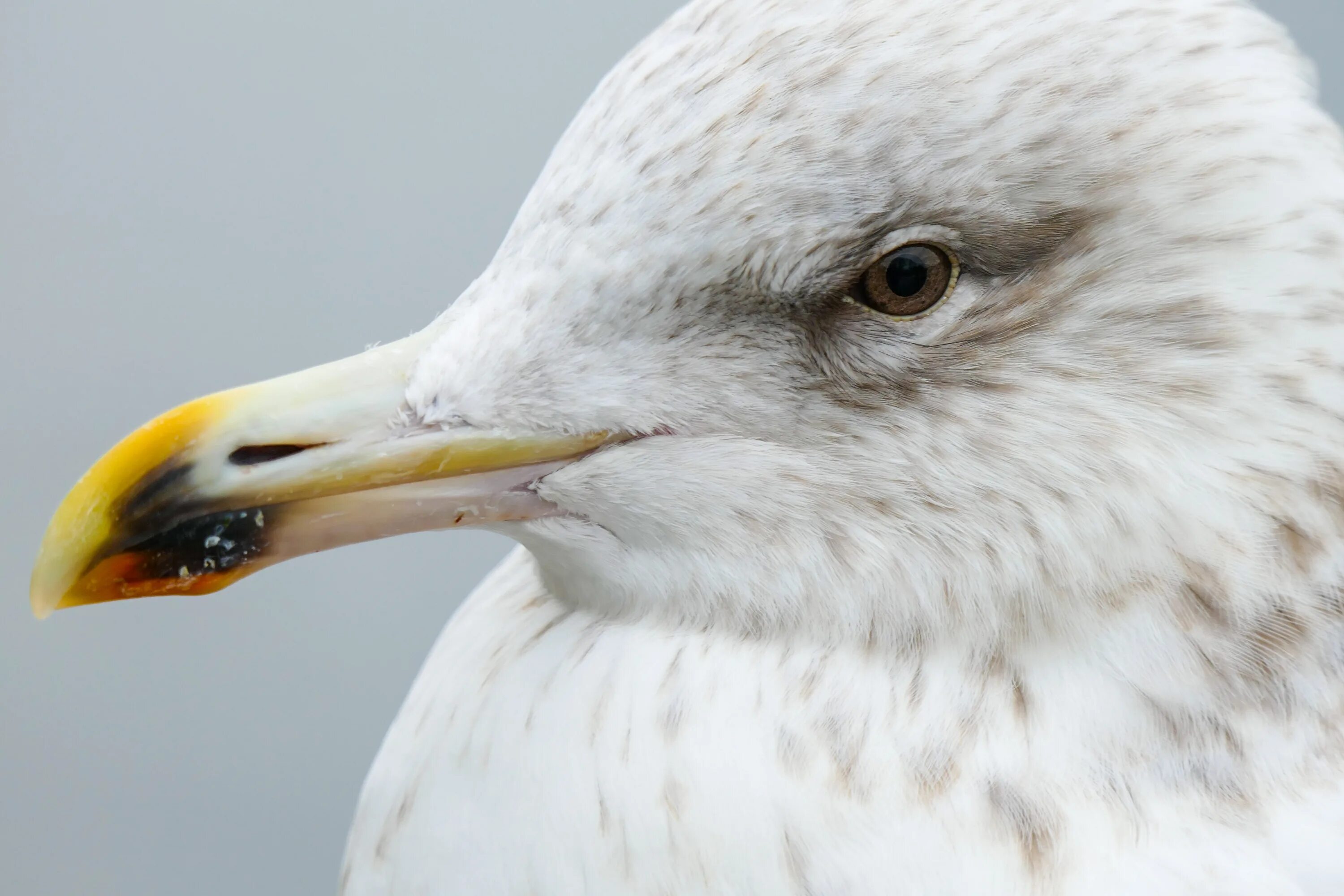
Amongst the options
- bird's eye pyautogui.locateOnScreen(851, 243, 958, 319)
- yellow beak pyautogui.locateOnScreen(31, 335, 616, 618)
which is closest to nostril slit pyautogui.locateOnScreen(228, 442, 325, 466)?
yellow beak pyautogui.locateOnScreen(31, 335, 616, 618)

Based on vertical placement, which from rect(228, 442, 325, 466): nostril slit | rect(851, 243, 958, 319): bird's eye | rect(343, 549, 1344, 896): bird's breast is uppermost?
rect(228, 442, 325, 466): nostril slit

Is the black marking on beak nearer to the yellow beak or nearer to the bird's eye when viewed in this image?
the yellow beak

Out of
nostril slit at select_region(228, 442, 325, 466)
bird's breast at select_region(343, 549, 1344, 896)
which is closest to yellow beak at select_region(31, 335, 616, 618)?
nostril slit at select_region(228, 442, 325, 466)

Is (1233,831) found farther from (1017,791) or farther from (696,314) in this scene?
(696,314)

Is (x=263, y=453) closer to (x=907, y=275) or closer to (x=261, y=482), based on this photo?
(x=261, y=482)

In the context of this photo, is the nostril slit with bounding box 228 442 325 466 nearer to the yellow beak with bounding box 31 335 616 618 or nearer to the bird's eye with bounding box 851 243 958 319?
the yellow beak with bounding box 31 335 616 618

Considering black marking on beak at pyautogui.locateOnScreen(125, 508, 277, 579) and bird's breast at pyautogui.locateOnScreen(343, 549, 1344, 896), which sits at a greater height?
black marking on beak at pyautogui.locateOnScreen(125, 508, 277, 579)

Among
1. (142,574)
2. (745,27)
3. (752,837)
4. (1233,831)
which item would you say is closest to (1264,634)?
(1233,831)
